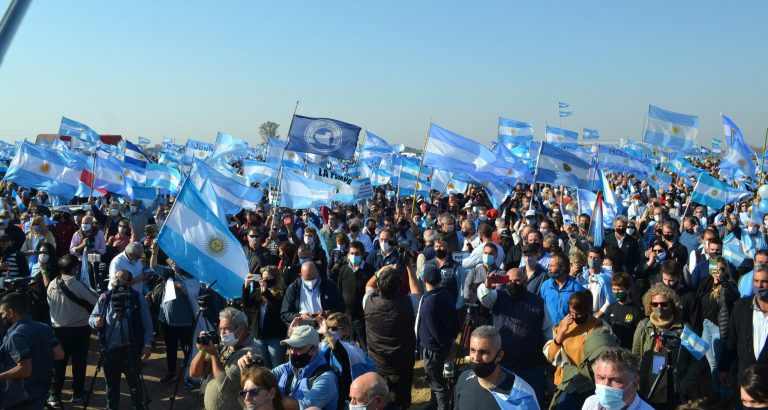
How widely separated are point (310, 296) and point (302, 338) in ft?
7.24

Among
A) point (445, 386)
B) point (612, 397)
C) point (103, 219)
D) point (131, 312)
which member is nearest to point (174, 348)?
point (131, 312)

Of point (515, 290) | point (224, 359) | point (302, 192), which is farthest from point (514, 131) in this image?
point (224, 359)

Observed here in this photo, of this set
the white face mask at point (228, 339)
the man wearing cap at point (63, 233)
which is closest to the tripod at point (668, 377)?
the white face mask at point (228, 339)

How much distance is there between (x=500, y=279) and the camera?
5969 millimetres

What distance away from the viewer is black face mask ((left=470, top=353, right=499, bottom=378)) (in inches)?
157

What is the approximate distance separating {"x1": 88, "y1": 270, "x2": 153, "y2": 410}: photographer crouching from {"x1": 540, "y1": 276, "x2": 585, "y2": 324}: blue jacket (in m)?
4.03

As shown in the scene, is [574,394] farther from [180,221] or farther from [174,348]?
[174,348]

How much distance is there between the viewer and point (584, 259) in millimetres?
7652

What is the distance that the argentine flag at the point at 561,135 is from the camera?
1168 inches

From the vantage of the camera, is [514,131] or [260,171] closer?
[260,171]

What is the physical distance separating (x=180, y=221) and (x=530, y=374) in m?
3.78

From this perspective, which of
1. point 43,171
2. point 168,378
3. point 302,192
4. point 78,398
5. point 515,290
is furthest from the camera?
point 43,171

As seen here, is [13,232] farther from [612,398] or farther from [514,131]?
[514,131]

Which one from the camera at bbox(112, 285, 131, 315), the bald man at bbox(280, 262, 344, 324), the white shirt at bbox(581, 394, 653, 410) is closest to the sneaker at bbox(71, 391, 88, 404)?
the camera at bbox(112, 285, 131, 315)
